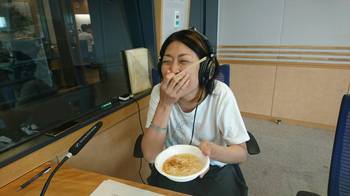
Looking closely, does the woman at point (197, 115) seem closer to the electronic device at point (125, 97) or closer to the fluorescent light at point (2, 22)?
the electronic device at point (125, 97)

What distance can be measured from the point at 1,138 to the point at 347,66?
3156mm

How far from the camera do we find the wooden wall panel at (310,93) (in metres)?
2.61

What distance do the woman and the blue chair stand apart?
339 millimetres

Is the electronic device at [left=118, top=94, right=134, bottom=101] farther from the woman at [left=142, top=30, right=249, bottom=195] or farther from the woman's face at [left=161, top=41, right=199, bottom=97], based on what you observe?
the woman's face at [left=161, top=41, right=199, bottom=97]

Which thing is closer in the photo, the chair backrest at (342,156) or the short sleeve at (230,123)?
the chair backrest at (342,156)

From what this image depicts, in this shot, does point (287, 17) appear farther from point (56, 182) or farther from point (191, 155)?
point (56, 182)

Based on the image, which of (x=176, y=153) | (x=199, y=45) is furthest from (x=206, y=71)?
(x=176, y=153)

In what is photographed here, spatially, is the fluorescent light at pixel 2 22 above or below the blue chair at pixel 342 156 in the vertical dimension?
above

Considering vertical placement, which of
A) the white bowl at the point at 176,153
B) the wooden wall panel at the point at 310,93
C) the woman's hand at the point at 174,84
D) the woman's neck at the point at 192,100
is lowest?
the wooden wall panel at the point at 310,93

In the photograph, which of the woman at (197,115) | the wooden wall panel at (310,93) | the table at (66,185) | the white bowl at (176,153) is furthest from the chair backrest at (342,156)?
the wooden wall panel at (310,93)

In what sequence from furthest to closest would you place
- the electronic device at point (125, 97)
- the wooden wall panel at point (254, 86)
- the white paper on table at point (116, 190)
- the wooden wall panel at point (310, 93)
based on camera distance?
the wooden wall panel at point (254, 86) → the wooden wall panel at point (310, 93) → the electronic device at point (125, 97) → the white paper on table at point (116, 190)

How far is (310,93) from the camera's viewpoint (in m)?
2.74

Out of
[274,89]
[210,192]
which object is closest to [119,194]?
[210,192]

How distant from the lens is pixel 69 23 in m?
1.26
